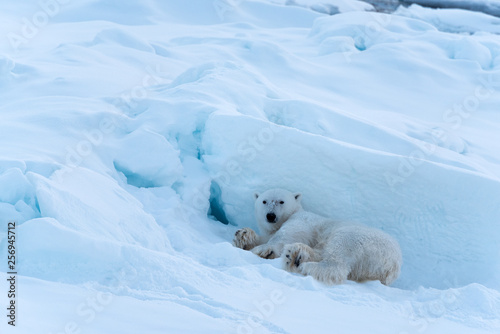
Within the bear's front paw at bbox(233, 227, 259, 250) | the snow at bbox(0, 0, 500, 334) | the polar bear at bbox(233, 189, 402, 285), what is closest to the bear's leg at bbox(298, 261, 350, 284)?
the polar bear at bbox(233, 189, 402, 285)

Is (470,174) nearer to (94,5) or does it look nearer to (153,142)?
(153,142)

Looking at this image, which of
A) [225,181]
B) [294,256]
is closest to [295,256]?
[294,256]

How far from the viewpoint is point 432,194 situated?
4.02 m

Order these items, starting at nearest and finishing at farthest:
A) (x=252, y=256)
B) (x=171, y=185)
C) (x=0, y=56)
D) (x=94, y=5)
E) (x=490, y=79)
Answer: (x=252, y=256) < (x=171, y=185) < (x=0, y=56) < (x=490, y=79) < (x=94, y=5)

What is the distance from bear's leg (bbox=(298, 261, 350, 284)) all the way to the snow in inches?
5.6

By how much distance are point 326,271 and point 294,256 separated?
0.26 m

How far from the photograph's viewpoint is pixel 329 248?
350cm

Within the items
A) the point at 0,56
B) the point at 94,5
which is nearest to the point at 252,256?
the point at 0,56

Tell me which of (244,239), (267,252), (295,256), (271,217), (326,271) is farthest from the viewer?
(271,217)

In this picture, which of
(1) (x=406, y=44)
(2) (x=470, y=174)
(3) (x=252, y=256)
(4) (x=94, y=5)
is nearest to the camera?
(3) (x=252, y=256)

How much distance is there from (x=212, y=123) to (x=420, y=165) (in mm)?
1771

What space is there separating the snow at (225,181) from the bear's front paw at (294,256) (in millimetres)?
119

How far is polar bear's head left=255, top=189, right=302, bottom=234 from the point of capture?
4.28 meters

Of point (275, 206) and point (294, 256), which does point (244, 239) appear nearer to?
point (275, 206)
